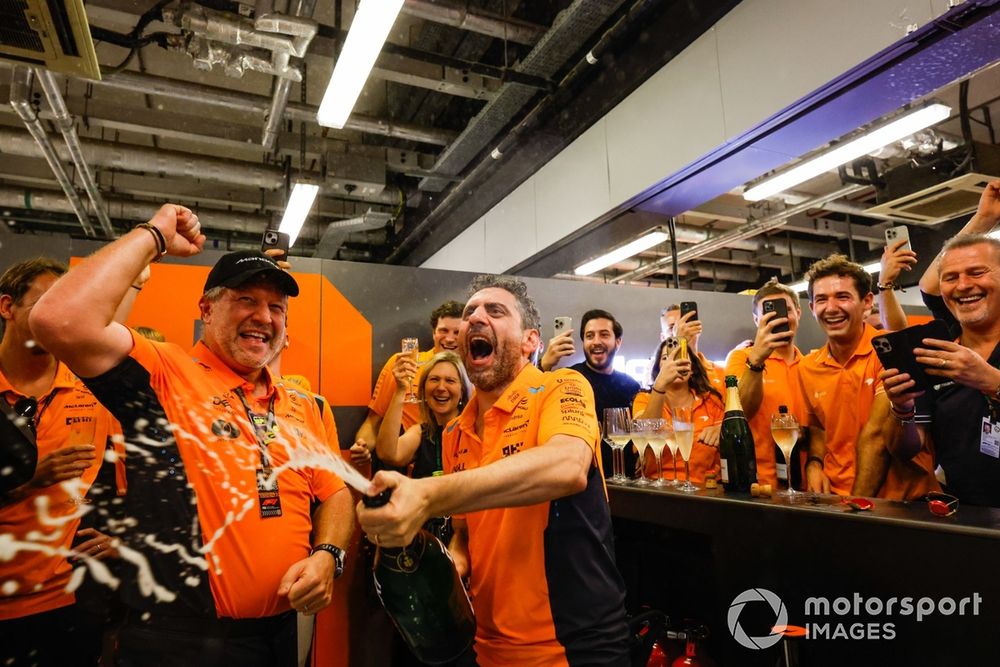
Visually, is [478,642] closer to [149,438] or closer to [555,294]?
[149,438]

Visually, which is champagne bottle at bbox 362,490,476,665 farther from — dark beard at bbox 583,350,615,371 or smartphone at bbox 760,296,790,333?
dark beard at bbox 583,350,615,371

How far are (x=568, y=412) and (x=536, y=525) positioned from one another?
287mm

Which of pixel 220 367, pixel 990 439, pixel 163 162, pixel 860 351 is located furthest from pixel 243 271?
pixel 163 162

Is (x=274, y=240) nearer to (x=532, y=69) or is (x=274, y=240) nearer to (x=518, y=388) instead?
(x=518, y=388)

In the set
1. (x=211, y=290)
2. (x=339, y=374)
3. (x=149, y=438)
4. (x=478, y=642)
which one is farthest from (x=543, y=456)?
(x=339, y=374)

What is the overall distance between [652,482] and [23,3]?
10.6ft

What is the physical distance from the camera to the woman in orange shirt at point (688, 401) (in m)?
2.91

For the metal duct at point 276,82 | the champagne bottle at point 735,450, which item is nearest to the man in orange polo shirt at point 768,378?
the champagne bottle at point 735,450

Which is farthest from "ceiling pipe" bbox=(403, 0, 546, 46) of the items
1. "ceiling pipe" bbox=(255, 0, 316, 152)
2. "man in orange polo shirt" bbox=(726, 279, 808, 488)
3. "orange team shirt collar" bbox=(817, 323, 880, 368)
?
"orange team shirt collar" bbox=(817, 323, 880, 368)

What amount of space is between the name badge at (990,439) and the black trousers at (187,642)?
216cm

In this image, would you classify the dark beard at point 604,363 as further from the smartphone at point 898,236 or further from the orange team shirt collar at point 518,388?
the orange team shirt collar at point 518,388

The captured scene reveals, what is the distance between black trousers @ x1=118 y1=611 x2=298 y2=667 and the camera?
141 centimetres

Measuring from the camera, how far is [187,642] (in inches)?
56.1

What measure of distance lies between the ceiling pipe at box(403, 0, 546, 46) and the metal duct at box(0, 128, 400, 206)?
271cm
